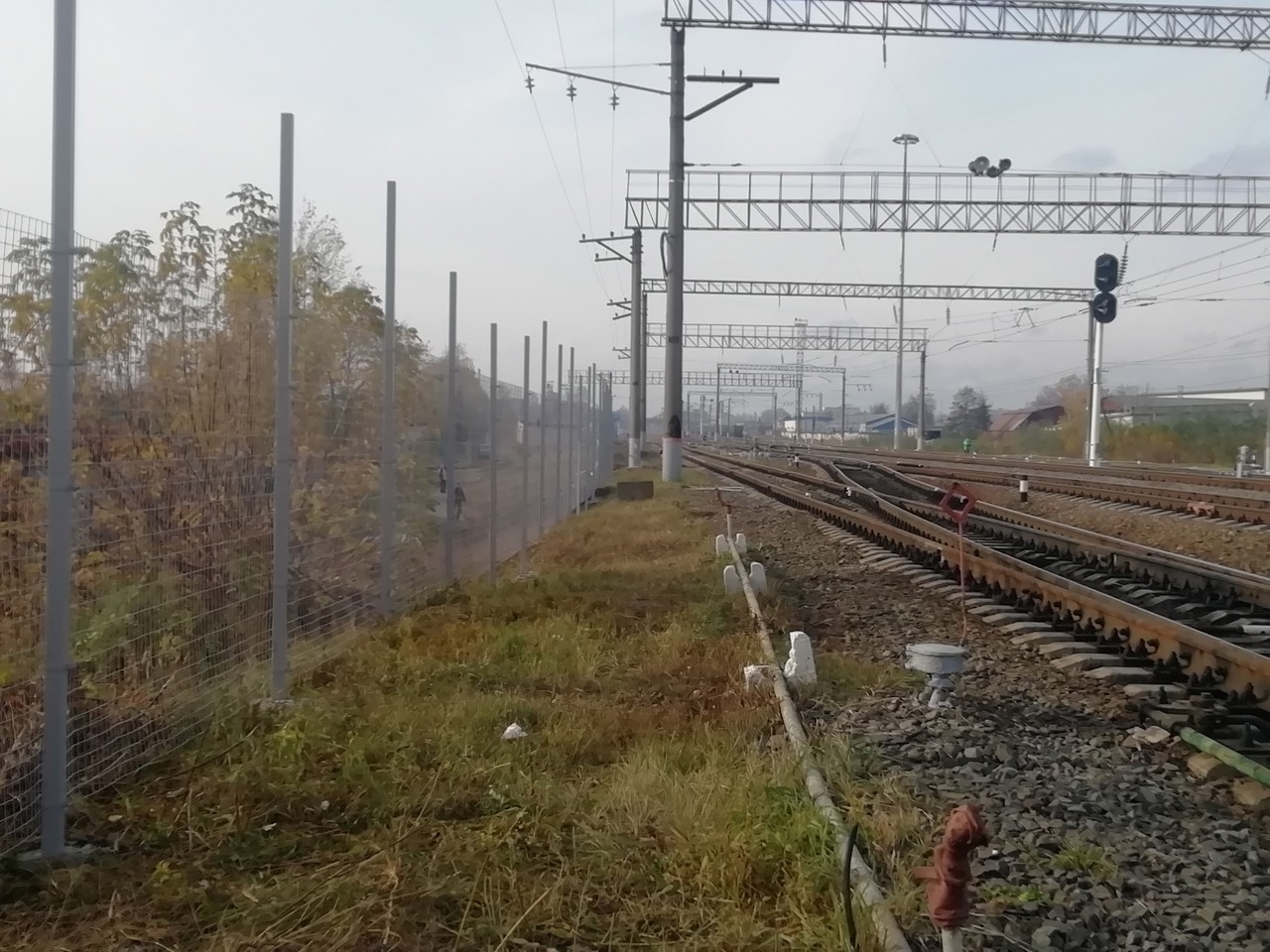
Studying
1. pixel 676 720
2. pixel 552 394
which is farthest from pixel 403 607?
pixel 552 394

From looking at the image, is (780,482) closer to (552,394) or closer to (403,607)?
(552,394)

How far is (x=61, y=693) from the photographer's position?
416 cm

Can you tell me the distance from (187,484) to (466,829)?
220 cm

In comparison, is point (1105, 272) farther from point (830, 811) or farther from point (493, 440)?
point (830, 811)

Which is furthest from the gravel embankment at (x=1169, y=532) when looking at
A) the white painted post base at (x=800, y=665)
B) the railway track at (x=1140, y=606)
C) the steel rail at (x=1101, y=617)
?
the white painted post base at (x=800, y=665)

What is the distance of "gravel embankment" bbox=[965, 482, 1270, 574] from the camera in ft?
44.8

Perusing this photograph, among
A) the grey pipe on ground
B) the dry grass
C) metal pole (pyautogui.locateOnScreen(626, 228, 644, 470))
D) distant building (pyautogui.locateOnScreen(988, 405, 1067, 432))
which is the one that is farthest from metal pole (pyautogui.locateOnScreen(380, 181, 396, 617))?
distant building (pyautogui.locateOnScreen(988, 405, 1067, 432))

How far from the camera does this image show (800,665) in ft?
21.6

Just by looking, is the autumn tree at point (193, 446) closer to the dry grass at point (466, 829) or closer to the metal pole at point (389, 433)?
the metal pole at point (389, 433)

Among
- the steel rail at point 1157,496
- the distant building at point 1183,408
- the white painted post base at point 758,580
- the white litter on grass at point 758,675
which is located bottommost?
the white litter on grass at point 758,675

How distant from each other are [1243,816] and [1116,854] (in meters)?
1.01

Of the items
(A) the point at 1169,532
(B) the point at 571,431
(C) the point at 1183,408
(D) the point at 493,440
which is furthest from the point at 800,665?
(C) the point at 1183,408

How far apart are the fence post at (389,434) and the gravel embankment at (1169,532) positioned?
30.3 ft

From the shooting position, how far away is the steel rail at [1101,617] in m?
6.64
